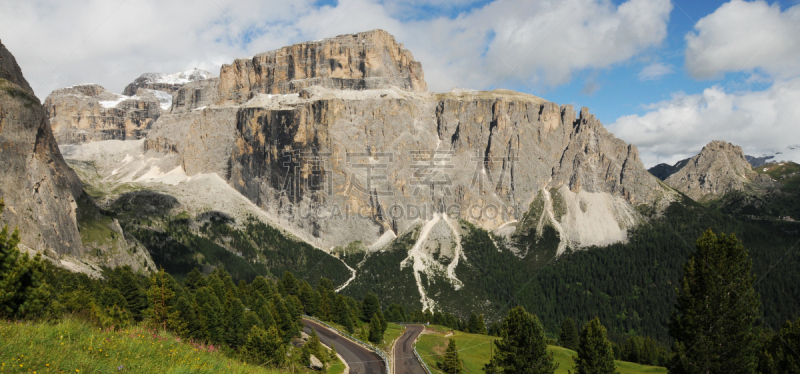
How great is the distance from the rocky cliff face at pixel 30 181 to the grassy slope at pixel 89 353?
296 ft

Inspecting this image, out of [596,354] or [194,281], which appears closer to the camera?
[596,354]

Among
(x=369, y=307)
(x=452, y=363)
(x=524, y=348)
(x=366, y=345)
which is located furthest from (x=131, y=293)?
(x=369, y=307)

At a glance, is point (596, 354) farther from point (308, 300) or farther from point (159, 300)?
point (308, 300)

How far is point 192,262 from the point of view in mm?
175875

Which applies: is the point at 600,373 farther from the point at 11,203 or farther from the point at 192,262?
the point at 192,262

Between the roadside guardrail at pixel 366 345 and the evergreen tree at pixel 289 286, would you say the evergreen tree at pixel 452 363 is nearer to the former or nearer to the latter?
the roadside guardrail at pixel 366 345

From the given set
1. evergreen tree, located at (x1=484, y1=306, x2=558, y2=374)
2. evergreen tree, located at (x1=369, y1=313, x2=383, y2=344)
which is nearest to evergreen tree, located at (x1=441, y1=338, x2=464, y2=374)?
evergreen tree, located at (x1=369, y1=313, x2=383, y2=344)

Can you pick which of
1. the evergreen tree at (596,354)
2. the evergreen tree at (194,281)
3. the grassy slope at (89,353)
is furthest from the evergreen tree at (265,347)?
the evergreen tree at (194,281)

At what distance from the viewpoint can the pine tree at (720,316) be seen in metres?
31.4

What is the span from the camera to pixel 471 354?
228 ft

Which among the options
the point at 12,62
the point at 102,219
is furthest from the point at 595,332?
the point at 12,62

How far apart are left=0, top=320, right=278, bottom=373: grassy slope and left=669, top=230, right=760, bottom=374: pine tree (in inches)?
1163

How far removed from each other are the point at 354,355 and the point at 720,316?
34.2m

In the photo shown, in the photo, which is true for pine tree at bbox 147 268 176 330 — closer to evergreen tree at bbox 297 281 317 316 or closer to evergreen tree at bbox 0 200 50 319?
evergreen tree at bbox 0 200 50 319
